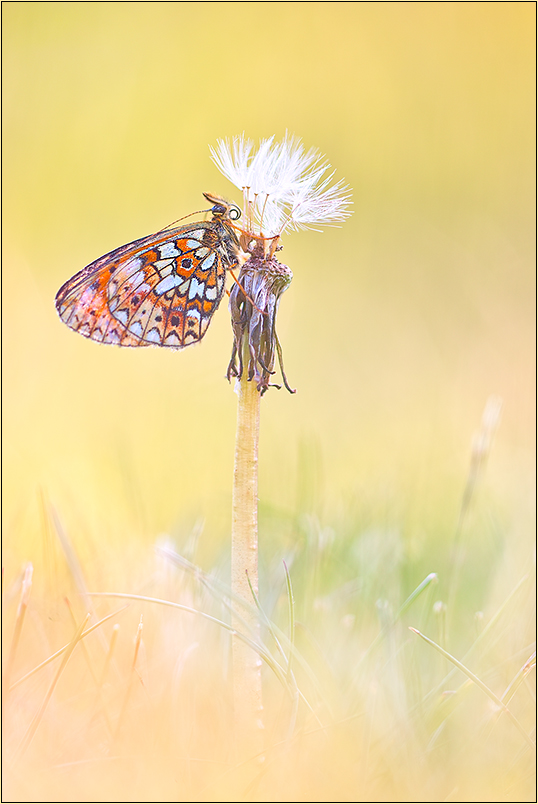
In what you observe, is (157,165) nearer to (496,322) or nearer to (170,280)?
(496,322)

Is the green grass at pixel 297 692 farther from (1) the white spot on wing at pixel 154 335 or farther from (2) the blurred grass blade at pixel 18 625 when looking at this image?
(1) the white spot on wing at pixel 154 335

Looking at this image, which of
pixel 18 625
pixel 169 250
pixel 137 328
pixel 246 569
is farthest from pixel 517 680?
pixel 169 250

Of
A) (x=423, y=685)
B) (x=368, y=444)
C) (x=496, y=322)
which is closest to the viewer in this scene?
(x=423, y=685)

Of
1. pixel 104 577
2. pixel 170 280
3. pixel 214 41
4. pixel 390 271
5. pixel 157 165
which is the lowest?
pixel 104 577

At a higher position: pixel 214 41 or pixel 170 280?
pixel 214 41

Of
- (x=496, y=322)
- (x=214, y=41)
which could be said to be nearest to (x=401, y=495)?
(x=496, y=322)

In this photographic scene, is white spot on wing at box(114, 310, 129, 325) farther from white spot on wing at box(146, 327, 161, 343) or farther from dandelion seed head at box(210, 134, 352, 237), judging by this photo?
dandelion seed head at box(210, 134, 352, 237)

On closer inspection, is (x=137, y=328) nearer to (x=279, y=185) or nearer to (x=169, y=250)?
(x=169, y=250)
